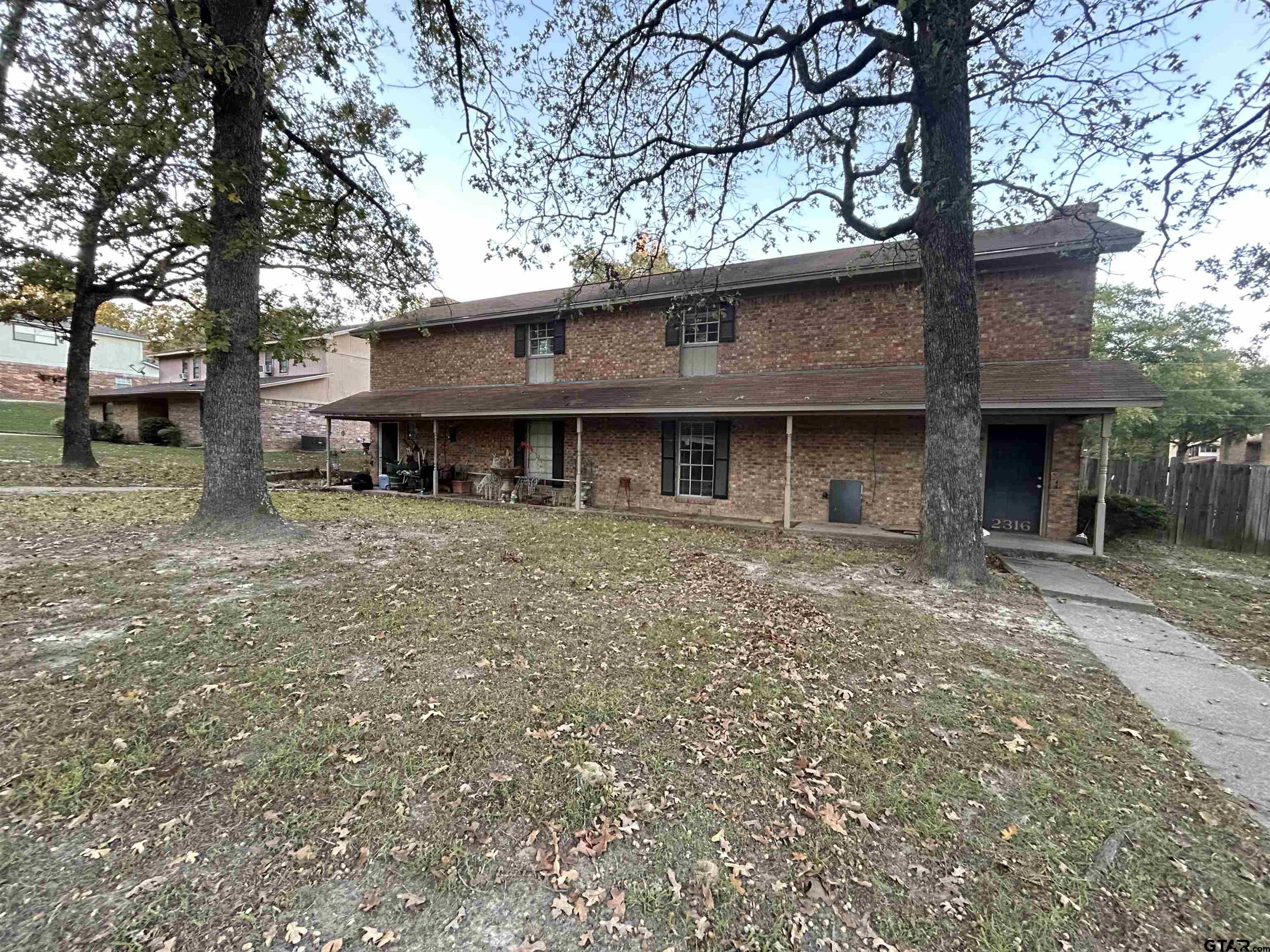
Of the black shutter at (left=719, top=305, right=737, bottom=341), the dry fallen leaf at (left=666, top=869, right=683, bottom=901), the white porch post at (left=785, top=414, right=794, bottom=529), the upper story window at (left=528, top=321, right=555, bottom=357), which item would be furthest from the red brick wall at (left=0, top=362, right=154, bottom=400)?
the dry fallen leaf at (left=666, top=869, right=683, bottom=901)

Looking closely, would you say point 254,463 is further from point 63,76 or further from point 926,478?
point 926,478

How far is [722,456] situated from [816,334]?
133 inches

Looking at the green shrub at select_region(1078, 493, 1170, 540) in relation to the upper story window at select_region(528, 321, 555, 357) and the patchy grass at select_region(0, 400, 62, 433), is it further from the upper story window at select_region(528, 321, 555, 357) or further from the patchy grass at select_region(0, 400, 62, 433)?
the patchy grass at select_region(0, 400, 62, 433)

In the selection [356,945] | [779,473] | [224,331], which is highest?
[224,331]

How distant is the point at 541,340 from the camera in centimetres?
1502

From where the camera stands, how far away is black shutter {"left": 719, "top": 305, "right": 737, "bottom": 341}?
12281 mm

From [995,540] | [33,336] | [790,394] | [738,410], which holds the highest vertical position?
[33,336]

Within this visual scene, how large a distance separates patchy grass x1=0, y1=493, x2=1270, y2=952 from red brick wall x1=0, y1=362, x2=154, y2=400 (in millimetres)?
38594

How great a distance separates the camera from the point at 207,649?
13.2 ft

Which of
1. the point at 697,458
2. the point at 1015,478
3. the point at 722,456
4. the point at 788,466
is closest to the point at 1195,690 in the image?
the point at 788,466

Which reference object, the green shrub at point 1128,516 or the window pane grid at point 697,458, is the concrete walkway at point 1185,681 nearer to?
the green shrub at point 1128,516

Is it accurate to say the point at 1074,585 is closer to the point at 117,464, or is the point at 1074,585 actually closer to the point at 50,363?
the point at 117,464

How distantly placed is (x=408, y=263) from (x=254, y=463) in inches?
213

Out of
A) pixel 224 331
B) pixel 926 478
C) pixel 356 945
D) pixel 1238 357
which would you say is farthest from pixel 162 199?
pixel 1238 357
